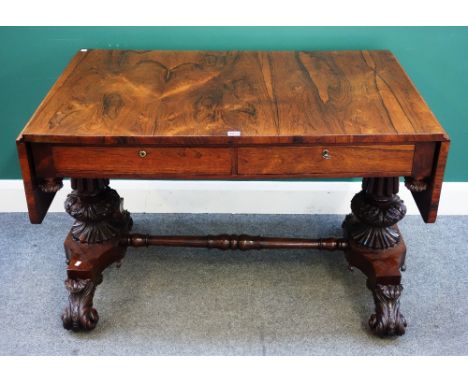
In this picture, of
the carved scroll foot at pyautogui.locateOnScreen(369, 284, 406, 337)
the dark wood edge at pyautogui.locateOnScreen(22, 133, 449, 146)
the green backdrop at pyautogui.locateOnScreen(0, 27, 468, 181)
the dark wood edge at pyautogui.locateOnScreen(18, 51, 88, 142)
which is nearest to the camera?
the dark wood edge at pyautogui.locateOnScreen(22, 133, 449, 146)

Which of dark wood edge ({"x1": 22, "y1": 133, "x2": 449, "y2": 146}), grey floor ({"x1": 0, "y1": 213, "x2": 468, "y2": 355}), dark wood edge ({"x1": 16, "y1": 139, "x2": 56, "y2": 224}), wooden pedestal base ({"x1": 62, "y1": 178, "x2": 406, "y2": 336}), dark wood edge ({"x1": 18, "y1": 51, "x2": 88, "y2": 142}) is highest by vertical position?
dark wood edge ({"x1": 18, "y1": 51, "x2": 88, "y2": 142})

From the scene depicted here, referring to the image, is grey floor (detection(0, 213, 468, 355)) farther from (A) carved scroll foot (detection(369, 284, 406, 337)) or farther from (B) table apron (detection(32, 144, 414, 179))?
(B) table apron (detection(32, 144, 414, 179))

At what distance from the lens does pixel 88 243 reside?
2.15 m

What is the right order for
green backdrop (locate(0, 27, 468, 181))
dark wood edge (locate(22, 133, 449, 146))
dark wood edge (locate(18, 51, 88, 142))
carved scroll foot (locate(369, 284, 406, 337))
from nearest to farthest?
dark wood edge (locate(22, 133, 449, 146)) → dark wood edge (locate(18, 51, 88, 142)) → carved scroll foot (locate(369, 284, 406, 337)) → green backdrop (locate(0, 27, 468, 181))

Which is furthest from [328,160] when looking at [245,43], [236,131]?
[245,43]

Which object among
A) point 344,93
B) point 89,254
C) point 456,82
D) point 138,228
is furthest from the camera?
point 138,228

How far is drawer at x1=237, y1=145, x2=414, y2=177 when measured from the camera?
1650mm

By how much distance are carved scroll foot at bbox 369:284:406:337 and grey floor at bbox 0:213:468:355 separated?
0.04 m

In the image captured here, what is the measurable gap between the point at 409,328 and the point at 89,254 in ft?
3.47

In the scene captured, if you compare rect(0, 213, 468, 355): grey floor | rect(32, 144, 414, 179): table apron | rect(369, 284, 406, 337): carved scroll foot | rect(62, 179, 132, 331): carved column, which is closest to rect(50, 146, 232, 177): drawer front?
rect(32, 144, 414, 179): table apron

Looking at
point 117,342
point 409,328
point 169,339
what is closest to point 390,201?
point 409,328

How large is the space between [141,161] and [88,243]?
1.97ft

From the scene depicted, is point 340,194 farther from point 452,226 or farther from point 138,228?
point 138,228
